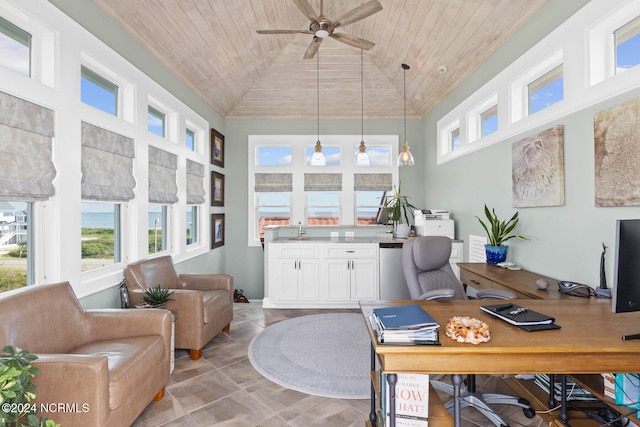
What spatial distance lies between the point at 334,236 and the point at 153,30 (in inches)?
143

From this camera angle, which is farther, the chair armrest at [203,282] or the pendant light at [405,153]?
the pendant light at [405,153]

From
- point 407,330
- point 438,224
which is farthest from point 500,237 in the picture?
point 407,330

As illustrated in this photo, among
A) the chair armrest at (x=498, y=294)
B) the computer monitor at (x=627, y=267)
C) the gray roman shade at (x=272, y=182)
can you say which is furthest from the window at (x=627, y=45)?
the gray roman shade at (x=272, y=182)

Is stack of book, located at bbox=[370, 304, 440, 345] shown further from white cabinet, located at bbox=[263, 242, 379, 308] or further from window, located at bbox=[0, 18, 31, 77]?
white cabinet, located at bbox=[263, 242, 379, 308]

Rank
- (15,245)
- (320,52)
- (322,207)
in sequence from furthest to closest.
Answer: (322,207)
(320,52)
(15,245)

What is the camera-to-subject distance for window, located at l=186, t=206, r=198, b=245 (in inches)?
194

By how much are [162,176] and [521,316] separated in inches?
148

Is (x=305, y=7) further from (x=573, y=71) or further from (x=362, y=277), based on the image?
(x=362, y=277)

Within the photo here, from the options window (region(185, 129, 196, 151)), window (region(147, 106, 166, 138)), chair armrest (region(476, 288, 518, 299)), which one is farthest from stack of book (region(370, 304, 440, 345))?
window (region(185, 129, 196, 151))

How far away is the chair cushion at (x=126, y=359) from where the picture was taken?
1.82 metres

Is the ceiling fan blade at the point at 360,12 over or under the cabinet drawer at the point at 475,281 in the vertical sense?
over

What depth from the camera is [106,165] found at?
2.95 m

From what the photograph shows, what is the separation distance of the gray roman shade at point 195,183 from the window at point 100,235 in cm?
133

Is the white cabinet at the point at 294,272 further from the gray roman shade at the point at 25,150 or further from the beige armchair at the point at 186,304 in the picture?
the gray roman shade at the point at 25,150
